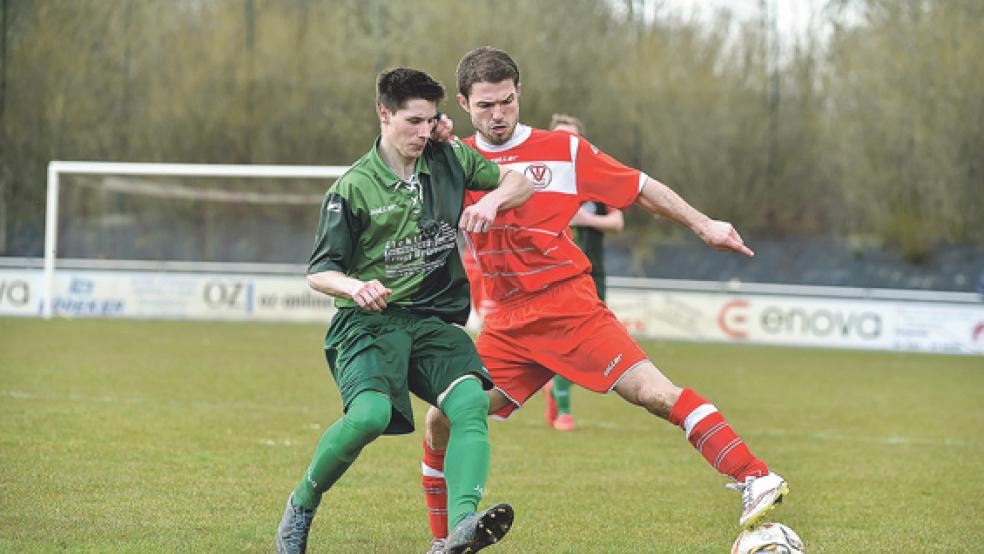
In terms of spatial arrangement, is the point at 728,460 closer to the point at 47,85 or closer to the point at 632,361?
the point at 632,361

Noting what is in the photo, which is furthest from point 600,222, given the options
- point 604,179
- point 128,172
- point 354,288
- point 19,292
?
point 19,292

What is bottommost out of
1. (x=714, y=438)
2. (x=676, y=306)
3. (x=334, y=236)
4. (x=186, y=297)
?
(x=186, y=297)

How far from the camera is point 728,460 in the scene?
207 inches

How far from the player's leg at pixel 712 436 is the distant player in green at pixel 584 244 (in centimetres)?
488

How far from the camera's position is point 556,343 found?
5.81 m

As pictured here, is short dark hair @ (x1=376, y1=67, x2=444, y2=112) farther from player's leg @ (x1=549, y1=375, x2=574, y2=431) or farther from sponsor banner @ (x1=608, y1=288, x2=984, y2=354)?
sponsor banner @ (x1=608, y1=288, x2=984, y2=354)

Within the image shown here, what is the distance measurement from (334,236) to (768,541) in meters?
2.10

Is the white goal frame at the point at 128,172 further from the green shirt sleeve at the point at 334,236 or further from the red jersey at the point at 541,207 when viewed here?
the green shirt sleeve at the point at 334,236

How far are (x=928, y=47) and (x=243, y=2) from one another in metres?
17.3

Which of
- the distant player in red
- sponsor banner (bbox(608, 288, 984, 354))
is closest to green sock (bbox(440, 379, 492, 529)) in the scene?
the distant player in red

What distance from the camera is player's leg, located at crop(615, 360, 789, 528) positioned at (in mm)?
5051

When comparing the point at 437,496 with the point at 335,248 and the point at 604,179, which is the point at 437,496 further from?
the point at 604,179

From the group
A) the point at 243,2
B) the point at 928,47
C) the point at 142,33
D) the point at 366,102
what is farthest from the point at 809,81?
the point at 142,33

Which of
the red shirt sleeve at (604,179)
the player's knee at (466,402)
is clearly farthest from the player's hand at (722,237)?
the player's knee at (466,402)
